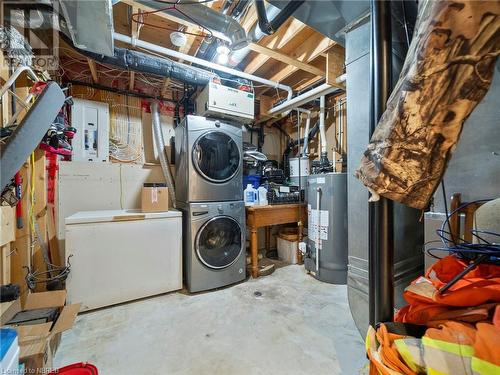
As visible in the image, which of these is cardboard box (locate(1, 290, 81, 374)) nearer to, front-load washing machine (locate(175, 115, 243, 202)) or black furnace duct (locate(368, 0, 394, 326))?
front-load washing machine (locate(175, 115, 243, 202))

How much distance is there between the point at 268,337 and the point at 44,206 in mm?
2288

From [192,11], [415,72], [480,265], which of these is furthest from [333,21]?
[480,265]

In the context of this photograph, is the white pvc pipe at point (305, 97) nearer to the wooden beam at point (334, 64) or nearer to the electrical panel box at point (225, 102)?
the wooden beam at point (334, 64)

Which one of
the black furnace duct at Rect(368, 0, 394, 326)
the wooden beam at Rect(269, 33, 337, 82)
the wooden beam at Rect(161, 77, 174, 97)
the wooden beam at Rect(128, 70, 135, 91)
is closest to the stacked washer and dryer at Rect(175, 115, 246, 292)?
the wooden beam at Rect(161, 77, 174, 97)

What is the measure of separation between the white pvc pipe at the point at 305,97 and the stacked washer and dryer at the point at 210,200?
0.82m

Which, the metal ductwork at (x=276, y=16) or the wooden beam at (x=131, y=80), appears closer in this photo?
the metal ductwork at (x=276, y=16)

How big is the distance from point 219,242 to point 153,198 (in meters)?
0.86

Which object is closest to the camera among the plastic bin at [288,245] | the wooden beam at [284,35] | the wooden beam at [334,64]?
A: the wooden beam at [284,35]

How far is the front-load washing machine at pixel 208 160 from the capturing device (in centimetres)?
224

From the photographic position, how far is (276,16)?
1210 millimetres

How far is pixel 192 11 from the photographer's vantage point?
1.39 meters

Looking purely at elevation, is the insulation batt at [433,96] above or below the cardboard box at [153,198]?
above

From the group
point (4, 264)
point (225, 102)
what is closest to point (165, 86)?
point (225, 102)

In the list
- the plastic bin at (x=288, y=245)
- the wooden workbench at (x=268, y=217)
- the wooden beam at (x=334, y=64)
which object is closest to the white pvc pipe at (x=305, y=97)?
the wooden beam at (x=334, y=64)
